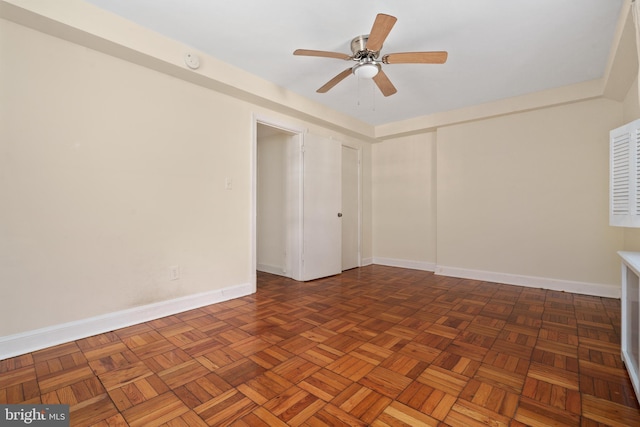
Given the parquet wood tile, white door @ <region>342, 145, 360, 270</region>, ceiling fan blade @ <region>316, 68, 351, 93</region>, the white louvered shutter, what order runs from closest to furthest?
the parquet wood tile < the white louvered shutter < ceiling fan blade @ <region>316, 68, 351, 93</region> < white door @ <region>342, 145, 360, 270</region>

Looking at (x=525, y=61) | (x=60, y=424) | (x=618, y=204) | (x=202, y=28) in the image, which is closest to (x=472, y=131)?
(x=525, y=61)

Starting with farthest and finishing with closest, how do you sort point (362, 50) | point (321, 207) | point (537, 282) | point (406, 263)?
1. point (406, 263)
2. point (321, 207)
3. point (537, 282)
4. point (362, 50)

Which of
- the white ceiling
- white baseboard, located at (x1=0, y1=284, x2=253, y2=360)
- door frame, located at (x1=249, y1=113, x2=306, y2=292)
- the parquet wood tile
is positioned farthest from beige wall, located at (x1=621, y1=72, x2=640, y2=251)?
white baseboard, located at (x1=0, y1=284, x2=253, y2=360)

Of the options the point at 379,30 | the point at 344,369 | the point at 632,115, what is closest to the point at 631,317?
the point at 344,369

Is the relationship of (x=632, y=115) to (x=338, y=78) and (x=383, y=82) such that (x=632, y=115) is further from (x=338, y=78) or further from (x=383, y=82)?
(x=338, y=78)

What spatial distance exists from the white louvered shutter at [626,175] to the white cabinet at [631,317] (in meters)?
0.25

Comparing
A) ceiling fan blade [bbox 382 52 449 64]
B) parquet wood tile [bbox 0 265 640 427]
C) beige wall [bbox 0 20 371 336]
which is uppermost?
ceiling fan blade [bbox 382 52 449 64]

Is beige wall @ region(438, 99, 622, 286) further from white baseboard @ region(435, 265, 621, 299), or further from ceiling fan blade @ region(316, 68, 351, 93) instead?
ceiling fan blade @ region(316, 68, 351, 93)

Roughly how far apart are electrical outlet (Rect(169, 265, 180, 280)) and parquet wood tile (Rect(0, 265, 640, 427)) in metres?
0.34

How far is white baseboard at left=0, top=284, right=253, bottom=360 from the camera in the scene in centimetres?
181

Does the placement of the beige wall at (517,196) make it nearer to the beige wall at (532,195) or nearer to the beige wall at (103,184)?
the beige wall at (532,195)

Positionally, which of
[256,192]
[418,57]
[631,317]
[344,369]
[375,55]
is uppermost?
[375,55]

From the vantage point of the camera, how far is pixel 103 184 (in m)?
2.18

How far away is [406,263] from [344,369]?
332 cm
